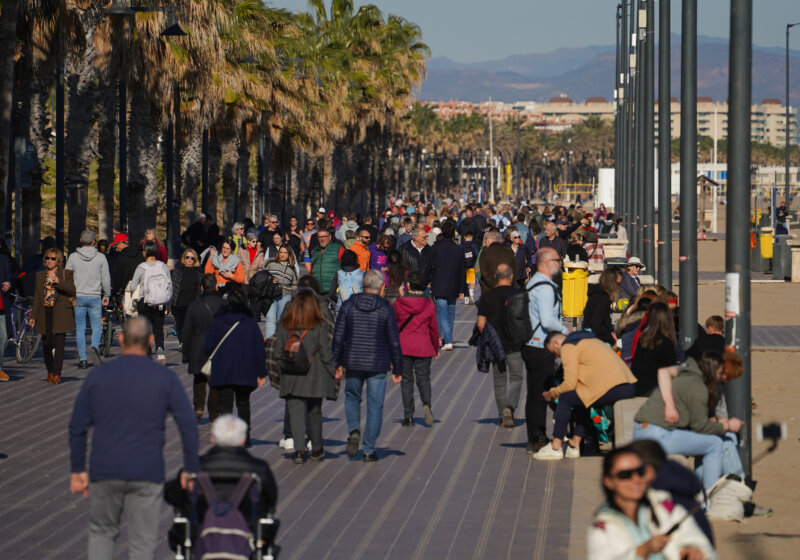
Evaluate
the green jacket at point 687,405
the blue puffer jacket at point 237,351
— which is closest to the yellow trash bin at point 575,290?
the blue puffer jacket at point 237,351

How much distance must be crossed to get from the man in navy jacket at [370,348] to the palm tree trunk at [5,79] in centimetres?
1039

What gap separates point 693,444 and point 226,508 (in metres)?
4.24

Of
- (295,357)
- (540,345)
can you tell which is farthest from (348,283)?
(295,357)

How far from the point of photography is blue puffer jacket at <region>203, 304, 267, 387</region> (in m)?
12.6

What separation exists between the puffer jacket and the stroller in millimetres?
7547

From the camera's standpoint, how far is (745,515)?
10203 millimetres

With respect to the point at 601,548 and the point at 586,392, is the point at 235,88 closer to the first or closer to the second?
the point at 586,392

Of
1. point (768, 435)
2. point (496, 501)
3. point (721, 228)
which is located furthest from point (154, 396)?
point (721, 228)

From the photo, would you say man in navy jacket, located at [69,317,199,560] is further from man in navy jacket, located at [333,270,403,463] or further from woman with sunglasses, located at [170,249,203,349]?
woman with sunglasses, located at [170,249,203,349]

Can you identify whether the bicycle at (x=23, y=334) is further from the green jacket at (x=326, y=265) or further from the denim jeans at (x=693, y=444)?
the denim jeans at (x=693, y=444)

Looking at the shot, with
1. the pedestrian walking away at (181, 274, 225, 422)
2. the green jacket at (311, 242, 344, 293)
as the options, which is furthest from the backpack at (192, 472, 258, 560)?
the green jacket at (311, 242, 344, 293)

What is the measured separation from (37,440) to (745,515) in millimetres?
6748

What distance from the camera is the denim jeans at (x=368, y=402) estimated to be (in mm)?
12781

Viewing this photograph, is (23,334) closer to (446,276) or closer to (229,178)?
(446,276)
